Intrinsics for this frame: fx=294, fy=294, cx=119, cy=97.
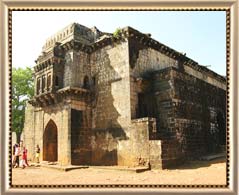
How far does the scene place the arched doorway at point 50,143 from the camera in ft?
30.0

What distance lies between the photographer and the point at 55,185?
368 cm

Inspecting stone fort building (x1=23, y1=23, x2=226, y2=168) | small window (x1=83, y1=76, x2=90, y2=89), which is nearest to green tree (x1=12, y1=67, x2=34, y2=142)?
stone fort building (x1=23, y1=23, x2=226, y2=168)

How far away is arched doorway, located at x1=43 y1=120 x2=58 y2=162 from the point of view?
915 cm

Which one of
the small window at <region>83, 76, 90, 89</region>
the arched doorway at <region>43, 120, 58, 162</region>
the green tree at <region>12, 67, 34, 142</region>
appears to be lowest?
the arched doorway at <region>43, 120, 58, 162</region>

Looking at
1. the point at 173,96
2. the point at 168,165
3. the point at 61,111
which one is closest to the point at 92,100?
the point at 61,111

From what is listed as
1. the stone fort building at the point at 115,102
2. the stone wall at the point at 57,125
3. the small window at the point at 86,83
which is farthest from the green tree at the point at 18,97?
the small window at the point at 86,83

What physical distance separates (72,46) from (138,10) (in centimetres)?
593

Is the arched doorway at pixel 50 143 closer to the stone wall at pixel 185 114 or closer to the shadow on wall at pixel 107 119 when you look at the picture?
the shadow on wall at pixel 107 119

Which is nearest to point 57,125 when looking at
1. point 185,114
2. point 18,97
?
point 185,114

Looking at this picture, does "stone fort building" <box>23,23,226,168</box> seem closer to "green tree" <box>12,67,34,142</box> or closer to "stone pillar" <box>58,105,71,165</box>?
"stone pillar" <box>58,105,71,165</box>

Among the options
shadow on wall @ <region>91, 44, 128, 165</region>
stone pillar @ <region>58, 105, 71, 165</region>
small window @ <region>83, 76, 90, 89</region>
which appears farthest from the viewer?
small window @ <region>83, 76, 90, 89</region>

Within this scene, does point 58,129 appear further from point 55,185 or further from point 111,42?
point 55,185

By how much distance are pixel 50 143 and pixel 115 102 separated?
2.49 meters

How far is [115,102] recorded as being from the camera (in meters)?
8.61
